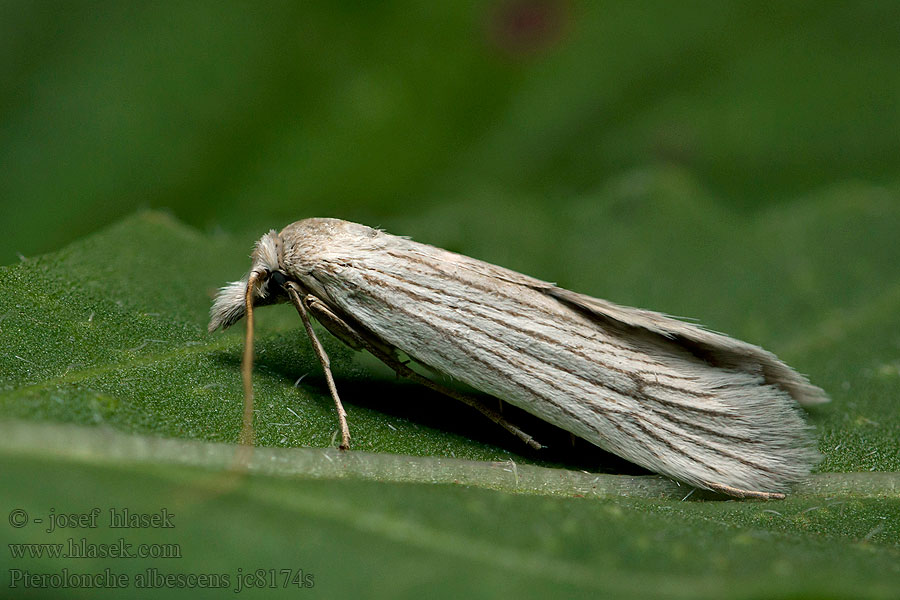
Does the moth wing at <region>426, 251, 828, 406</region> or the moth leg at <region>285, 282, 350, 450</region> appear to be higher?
the moth wing at <region>426, 251, 828, 406</region>

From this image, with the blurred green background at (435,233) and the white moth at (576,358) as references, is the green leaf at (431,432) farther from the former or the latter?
the white moth at (576,358)

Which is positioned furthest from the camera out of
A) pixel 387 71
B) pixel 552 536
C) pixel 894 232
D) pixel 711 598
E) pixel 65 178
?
pixel 387 71

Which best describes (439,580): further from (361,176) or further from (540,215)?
(361,176)

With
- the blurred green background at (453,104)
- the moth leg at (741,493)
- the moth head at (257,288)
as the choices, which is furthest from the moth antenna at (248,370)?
the blurred green background at (453,104)

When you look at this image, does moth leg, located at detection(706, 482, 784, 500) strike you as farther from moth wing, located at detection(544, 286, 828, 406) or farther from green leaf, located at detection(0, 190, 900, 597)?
moth wing, located at detection(544, 286, 828, 406)

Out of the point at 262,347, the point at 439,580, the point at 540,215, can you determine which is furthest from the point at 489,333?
the point at 540,215

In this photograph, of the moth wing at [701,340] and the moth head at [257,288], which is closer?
the moth wing at [701,340]

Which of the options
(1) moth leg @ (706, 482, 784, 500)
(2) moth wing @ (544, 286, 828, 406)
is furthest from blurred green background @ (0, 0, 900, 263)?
(1) moth leg @ (706, 482, 784, 500)
